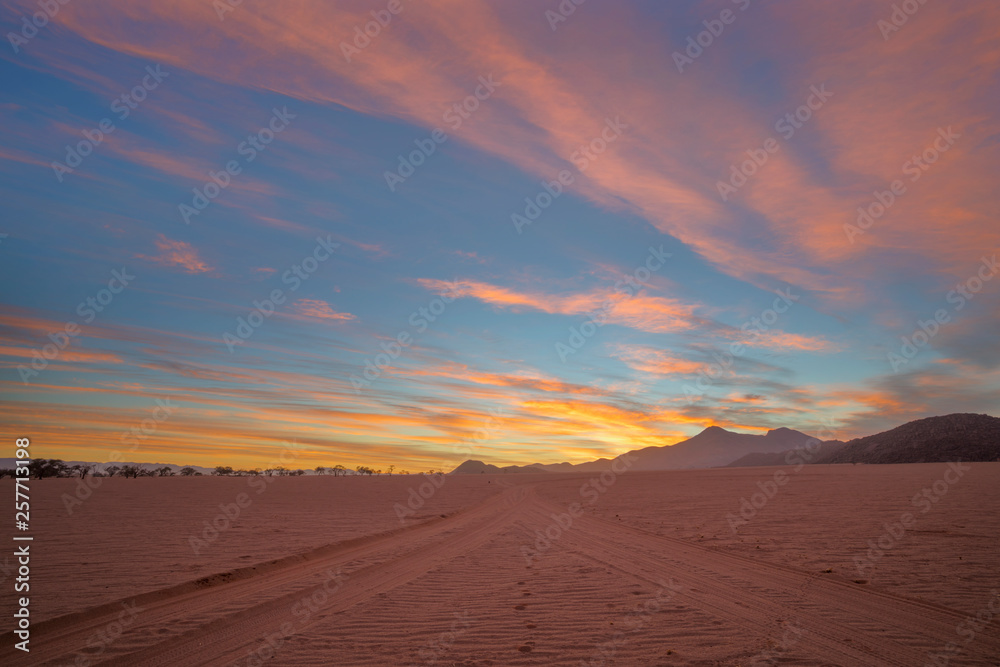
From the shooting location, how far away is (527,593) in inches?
353

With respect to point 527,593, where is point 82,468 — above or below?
above

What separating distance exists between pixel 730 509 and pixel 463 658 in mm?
18218

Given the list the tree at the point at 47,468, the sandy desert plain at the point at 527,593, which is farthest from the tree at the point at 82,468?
the sandy desert plain at the point at 527,593

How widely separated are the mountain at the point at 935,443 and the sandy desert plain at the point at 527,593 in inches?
3045

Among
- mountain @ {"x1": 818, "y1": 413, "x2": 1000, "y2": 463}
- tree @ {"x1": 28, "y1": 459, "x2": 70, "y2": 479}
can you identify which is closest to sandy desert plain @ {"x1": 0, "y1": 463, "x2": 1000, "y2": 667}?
tree @ {"x1": 28, "y1": 459, "x2": 70, "y2": 479}

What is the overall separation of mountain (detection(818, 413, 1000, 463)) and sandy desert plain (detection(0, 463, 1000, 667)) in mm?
77339

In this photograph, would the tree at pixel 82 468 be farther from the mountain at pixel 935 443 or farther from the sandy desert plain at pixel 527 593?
the mountain at pixel 935 443

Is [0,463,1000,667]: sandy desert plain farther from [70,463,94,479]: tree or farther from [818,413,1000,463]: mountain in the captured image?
[818,413,1000,463]: mountain

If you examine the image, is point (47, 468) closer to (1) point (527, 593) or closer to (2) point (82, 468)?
(2) point (82, 468)

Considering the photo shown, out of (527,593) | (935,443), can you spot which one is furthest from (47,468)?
(935,443)

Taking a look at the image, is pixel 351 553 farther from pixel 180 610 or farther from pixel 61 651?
pixel 61 651

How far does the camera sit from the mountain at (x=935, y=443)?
72.9 meters

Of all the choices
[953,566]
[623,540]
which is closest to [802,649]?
[953,566]

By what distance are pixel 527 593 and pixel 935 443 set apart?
9889 cm
